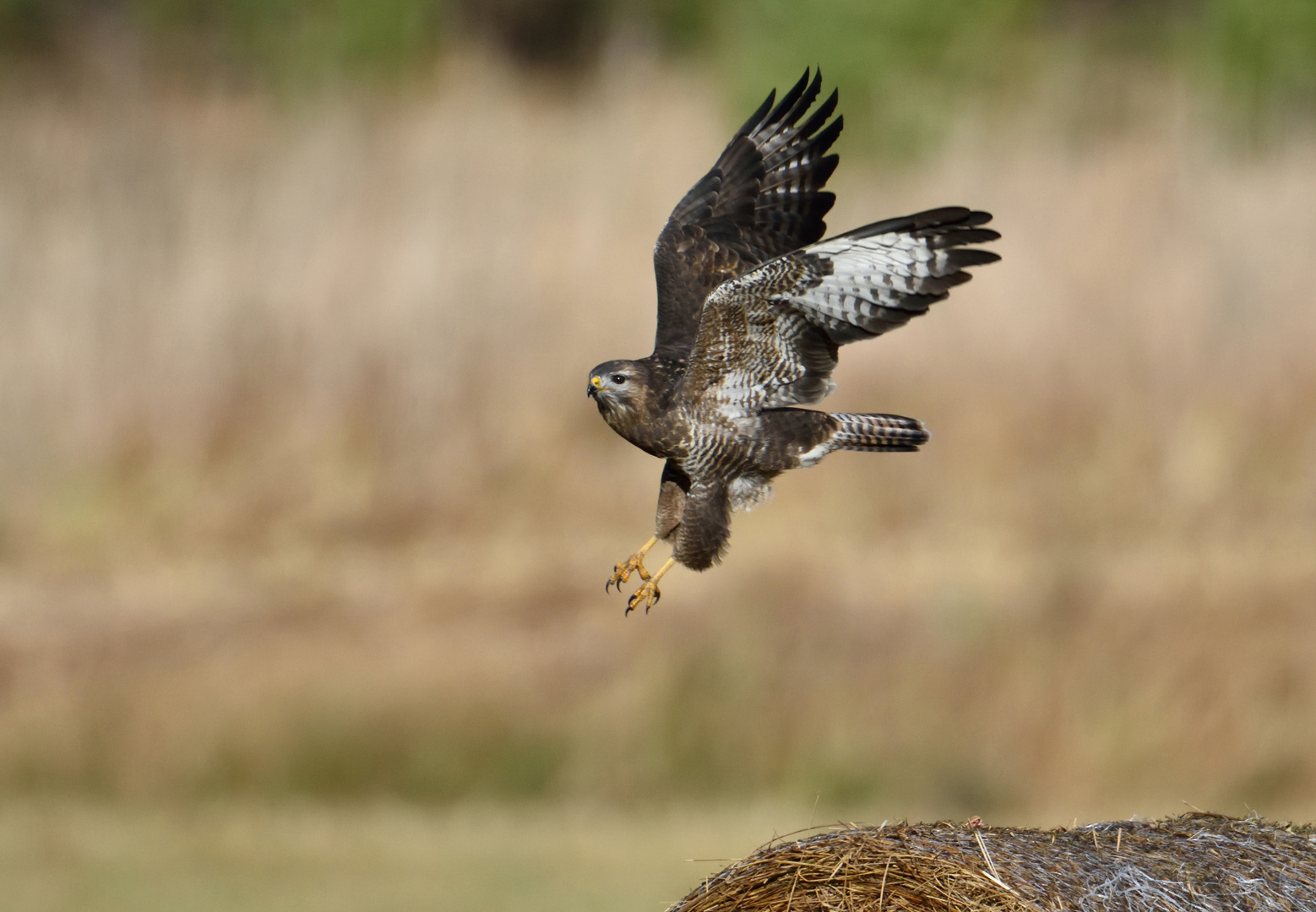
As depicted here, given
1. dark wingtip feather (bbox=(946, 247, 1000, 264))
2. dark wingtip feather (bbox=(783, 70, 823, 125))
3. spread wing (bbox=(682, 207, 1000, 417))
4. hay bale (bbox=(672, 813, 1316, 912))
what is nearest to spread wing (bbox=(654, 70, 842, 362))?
dark wingtip feather (bbox=(783, 70, 823, 125))

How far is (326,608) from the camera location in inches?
489

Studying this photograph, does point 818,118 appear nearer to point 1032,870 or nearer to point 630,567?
point 630,567

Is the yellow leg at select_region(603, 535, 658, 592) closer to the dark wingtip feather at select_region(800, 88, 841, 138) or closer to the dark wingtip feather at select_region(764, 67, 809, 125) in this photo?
the dark wingtip feather at select_region(800, 88, 841, 138)

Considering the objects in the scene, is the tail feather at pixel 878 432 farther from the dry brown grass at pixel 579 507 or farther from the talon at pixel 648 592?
the dry brown grass at pixel 579 507

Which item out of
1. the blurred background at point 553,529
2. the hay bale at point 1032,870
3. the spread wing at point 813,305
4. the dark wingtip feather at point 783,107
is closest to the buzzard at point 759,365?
the spread wing at point 813,305

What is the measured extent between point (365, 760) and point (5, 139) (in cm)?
614

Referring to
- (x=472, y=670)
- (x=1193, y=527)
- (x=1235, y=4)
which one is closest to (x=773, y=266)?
(x=472, y=670)

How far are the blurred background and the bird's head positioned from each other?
277 inches

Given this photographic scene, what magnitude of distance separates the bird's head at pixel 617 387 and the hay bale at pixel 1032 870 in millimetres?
1406

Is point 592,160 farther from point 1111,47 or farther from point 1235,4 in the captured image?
point 1111,47

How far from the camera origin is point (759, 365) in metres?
5.29

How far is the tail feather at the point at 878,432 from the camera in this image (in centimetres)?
537

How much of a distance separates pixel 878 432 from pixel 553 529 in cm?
777

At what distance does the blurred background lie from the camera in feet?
38.9
